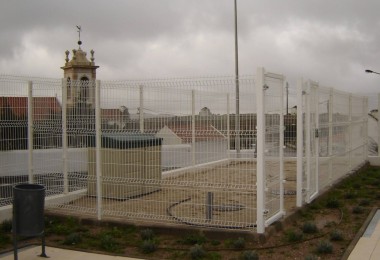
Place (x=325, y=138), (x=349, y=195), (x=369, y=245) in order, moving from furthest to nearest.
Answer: (x=325, y=138)
(x=349, y=195)
(x=369, y=245)

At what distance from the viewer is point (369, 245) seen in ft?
22.3

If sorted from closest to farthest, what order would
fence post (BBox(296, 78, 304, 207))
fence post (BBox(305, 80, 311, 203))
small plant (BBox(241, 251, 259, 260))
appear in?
small plant (BBox(241, 251, 259, 260)) < fence post (BBox(296, 78, 304, 207)) < fence post (BBox(305, 80, 311, 203))

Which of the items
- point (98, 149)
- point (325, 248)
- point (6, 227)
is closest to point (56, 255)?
point (6, 227)

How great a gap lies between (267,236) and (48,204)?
4.34 metres

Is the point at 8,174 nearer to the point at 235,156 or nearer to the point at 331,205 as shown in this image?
the point at 235,156

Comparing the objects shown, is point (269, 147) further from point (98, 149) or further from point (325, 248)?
point (98, 149)

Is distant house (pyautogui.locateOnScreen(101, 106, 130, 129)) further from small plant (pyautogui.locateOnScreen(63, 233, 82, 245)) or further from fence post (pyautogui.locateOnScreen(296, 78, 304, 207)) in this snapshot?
fence post (pyautogui.locateOnScreen(296, 78, 304, 207))

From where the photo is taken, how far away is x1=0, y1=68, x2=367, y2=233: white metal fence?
745cm

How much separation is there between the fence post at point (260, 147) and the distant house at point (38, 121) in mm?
4117

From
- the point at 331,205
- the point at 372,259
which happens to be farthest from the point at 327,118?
the point at 372,259

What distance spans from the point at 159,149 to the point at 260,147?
2.35 m

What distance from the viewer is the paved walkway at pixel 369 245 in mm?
6289

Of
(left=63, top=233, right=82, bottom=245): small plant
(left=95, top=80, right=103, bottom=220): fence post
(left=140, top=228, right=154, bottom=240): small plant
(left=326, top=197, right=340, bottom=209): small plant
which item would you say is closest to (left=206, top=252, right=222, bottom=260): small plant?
(left=140, top=228, right=154, bottom=240): small plant

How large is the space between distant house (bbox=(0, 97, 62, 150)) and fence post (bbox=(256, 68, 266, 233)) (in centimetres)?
412
